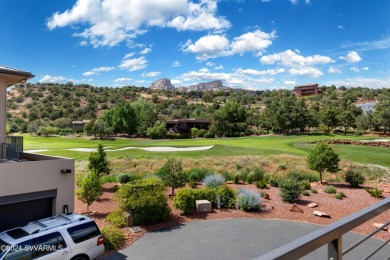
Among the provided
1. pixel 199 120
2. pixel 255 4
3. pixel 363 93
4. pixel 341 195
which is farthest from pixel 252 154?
pixel 363 93

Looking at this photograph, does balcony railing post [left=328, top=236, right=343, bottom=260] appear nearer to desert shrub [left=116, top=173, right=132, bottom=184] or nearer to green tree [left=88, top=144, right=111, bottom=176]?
green tree [left=88, top=144, right=111, bottom=176]

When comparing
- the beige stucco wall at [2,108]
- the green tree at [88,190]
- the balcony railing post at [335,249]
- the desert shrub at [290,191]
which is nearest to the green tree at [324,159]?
the desert shrub at [290,191]

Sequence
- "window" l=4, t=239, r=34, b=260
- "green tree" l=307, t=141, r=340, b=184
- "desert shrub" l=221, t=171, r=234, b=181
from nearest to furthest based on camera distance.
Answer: "window" l=4, t=239, r=34, b=260
"green tree" l=307, t=141, r=340, b=184
"desert shrub" l=221, t=171, r=234, b=181

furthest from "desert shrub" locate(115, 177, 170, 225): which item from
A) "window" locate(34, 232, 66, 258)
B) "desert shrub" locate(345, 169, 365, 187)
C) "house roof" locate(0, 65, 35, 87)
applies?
"desert shrub" locate(345, 169, 365, 187)

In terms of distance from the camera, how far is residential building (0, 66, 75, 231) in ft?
29.5

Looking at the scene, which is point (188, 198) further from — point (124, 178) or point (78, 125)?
point (78, 125)

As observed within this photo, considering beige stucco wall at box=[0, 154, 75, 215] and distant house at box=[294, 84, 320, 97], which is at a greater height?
distant house at box=[294, 84, 320, 97]

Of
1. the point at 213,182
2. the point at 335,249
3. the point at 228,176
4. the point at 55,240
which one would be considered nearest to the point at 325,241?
the point at 335,249

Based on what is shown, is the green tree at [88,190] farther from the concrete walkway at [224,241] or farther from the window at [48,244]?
the window at [48,244]

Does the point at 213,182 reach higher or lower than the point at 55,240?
lower

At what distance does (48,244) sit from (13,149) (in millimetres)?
4287

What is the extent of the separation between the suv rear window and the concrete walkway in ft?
4.53

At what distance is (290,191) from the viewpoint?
15656 mm

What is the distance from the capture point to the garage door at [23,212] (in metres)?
9.12
